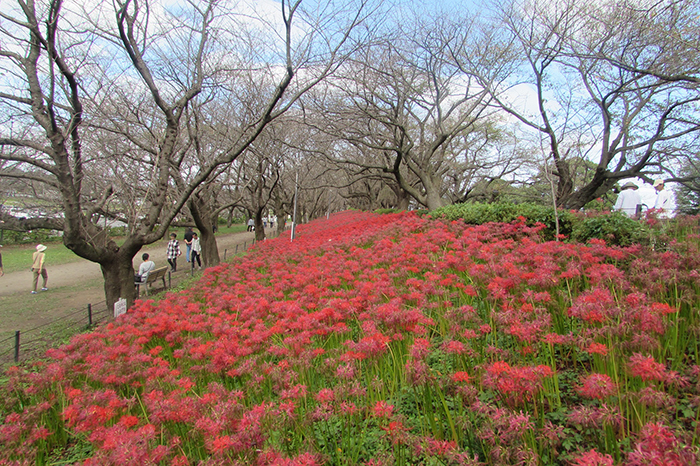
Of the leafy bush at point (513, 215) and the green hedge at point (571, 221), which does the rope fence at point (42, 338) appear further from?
the green hedge at point (571, 221)

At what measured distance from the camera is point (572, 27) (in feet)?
32.8

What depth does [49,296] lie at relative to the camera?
11.4 metres

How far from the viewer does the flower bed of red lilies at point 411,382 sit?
5.39 feet

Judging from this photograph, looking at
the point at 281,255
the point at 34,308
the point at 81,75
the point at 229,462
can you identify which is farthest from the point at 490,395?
the point at 34,308

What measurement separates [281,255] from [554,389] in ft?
19.9

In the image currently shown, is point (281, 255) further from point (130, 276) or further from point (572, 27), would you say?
point (572, 27)

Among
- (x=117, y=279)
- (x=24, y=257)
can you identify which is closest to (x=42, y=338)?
(x=117, y=279)

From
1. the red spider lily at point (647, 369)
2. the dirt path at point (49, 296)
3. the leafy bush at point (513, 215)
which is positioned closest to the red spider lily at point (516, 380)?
the red spider lily at point (647, 369)

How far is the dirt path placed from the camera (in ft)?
28.7

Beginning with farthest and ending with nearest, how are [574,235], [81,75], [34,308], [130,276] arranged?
1. [34,308]
2. [130,276]
3. [81,75]
4. [574,235]

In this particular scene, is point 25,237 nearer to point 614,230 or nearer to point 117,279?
point 117,279

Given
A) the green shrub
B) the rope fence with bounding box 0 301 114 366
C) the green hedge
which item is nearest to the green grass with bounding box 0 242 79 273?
the green shrub

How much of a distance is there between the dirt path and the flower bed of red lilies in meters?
6.52

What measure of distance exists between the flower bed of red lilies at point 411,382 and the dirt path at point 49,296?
6516 millimetres
